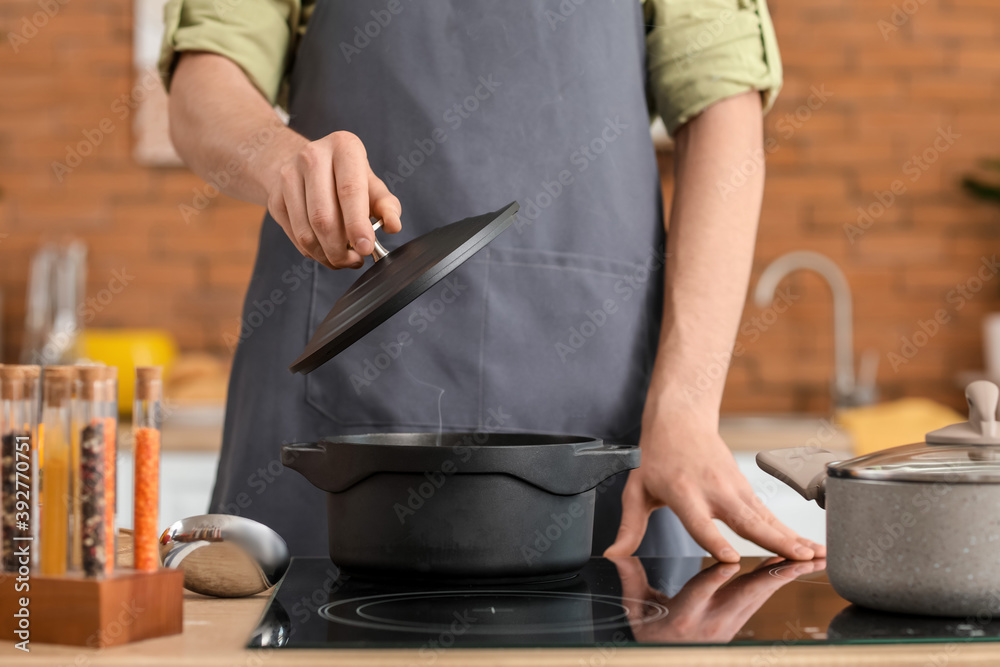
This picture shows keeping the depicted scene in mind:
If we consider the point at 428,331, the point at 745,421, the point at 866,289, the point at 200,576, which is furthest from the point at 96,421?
the point at 866,289

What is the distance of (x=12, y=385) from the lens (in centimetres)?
51

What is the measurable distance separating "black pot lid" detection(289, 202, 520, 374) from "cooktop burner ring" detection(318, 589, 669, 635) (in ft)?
0.49

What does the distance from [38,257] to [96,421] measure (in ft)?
8.02

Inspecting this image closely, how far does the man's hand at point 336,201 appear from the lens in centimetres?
68

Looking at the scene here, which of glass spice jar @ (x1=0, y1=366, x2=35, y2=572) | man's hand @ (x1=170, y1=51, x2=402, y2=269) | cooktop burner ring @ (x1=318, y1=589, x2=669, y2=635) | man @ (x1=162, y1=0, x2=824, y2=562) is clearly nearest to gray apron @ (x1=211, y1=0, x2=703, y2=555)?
man @ (x1=162, y1=0, x2=824, y2=562)

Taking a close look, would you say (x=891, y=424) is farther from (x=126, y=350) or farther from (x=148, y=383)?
(x=148, y=383)

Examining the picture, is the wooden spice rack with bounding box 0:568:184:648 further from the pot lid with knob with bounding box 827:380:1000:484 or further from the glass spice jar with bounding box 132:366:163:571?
the pot lid with knob with bounding box 827:380:1000:484

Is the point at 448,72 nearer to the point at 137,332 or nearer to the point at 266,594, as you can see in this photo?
the point at 266,594

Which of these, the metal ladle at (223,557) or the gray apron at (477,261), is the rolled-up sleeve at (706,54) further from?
the metal ladle at (223,557)

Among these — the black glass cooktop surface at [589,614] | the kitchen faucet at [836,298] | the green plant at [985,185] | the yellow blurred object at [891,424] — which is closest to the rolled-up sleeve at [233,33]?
the black glass cooktop surface at [589,614]

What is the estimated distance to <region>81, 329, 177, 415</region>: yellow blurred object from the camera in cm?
243

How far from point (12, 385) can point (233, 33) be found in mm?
609

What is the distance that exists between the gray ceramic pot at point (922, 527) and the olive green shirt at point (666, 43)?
0.57 metres

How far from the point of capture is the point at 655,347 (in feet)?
3.58
